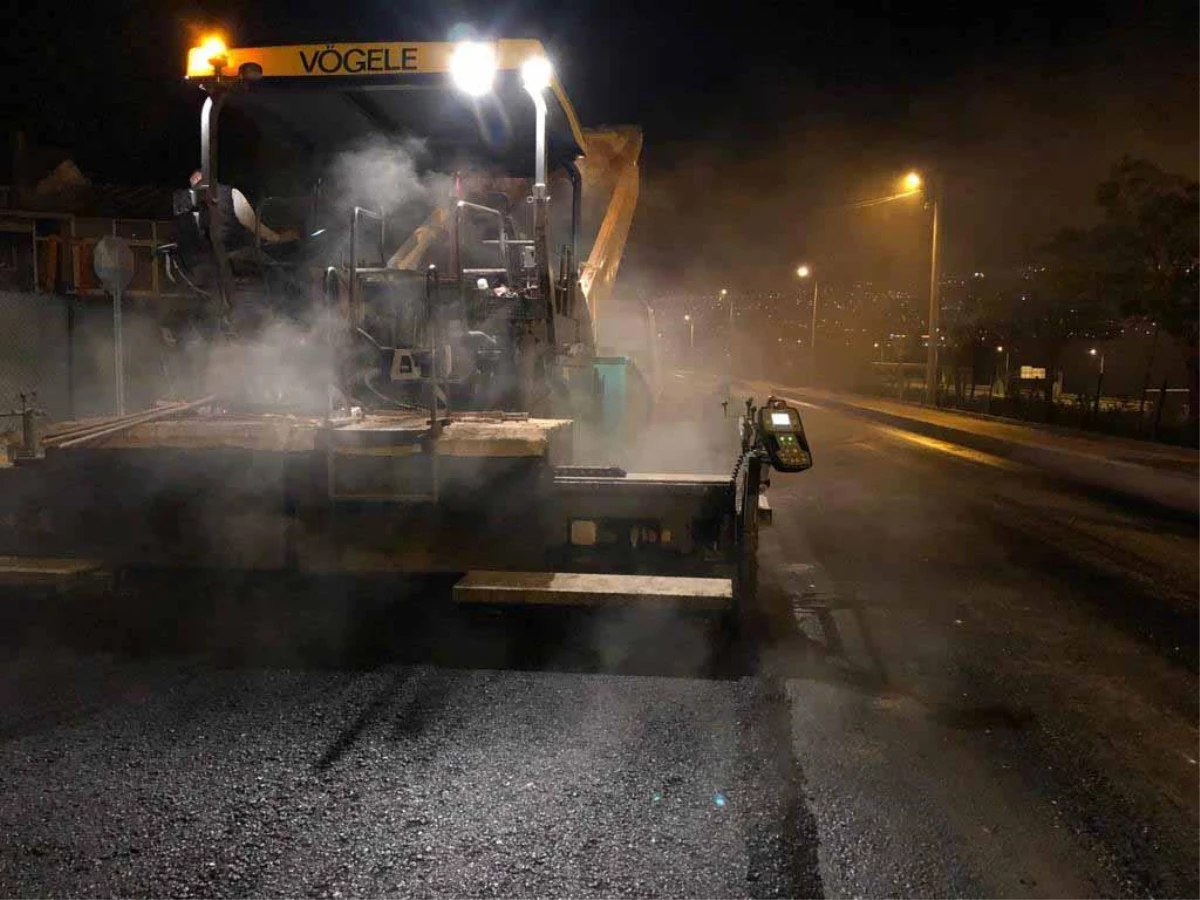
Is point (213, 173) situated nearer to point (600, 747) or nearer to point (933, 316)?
point (600, 747)

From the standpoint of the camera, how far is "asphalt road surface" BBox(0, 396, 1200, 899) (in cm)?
299

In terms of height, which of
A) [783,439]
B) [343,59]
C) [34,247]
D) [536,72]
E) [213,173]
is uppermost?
[343,59]

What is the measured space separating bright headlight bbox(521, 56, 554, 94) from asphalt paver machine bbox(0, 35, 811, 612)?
0.01 metres

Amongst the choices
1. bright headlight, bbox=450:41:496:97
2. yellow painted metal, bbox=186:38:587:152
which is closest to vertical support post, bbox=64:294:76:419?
yellow painted metal, bbox=186:38:587:152

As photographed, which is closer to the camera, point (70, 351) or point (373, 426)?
point (373, 426)

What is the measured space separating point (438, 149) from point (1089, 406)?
20.3 m

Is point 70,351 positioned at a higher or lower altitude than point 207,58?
lower

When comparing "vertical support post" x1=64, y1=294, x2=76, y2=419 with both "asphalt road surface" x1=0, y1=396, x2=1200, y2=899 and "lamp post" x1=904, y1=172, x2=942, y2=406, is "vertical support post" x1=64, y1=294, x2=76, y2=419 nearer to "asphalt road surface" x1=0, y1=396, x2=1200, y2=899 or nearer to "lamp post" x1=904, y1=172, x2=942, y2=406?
"asphalt road surface" x1=0, y1=396, x2=1200, y2=899

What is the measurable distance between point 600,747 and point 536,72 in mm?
4222

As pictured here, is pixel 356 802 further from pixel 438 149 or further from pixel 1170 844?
pixel 438 149

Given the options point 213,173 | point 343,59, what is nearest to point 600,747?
point 213,173

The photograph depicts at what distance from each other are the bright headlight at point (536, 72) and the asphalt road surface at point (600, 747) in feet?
11.5

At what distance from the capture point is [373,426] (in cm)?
566

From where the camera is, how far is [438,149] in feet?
24.3
